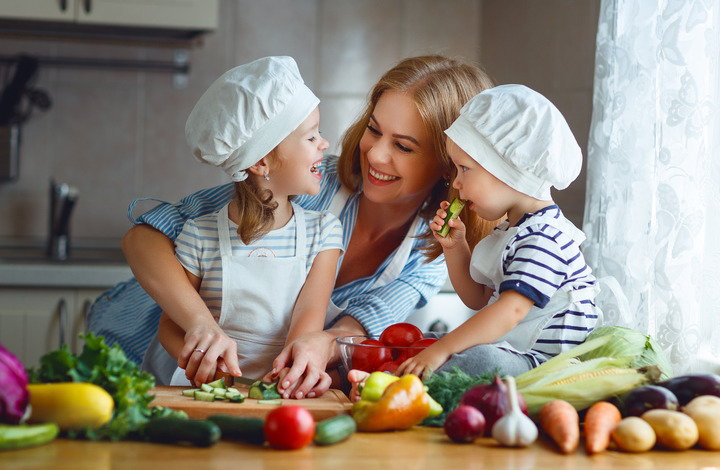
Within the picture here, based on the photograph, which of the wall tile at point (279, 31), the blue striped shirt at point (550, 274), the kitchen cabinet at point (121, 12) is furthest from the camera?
the wall tile at point (279, 31)

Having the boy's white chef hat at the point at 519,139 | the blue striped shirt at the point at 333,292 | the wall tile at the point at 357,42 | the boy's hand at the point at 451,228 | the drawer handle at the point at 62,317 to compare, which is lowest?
the drawer handle at the point at 62,317

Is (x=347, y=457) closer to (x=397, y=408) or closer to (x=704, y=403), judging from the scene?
(x=397, y=408)

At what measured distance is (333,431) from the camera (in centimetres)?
85

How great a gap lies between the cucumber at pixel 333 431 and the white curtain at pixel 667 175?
0.79 meters

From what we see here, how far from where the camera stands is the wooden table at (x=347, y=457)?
2.52ft

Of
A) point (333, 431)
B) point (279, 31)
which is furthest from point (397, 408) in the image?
point (279, 31)

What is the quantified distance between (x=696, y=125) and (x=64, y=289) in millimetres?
1907

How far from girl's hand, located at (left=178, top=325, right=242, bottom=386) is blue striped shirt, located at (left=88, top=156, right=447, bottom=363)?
0.31 metres

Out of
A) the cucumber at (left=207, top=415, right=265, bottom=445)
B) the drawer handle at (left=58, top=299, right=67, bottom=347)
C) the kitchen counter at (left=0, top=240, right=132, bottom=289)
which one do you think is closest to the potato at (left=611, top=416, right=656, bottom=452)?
the cucumber at (left=207, top=415, right=265, bottom=445)

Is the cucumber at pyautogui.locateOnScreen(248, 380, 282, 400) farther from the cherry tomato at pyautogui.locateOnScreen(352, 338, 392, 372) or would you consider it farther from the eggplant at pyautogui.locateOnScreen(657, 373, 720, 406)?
the eggplant at pyautogui.locateOnScreen(657, 373, 720, 406)

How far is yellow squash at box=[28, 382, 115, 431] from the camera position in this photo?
83cm

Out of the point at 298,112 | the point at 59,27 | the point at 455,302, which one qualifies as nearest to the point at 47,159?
the point at 59,27

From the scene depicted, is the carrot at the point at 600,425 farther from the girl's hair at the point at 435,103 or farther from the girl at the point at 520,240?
the girl's hair at the point at 435,103

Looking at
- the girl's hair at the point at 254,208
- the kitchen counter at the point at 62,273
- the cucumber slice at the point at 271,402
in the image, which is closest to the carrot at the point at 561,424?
the cucumber slice at the point at 271,402
